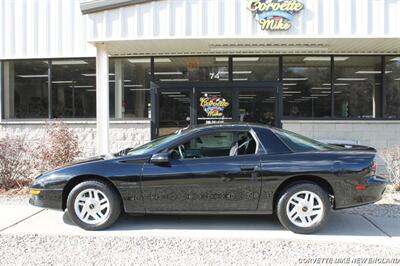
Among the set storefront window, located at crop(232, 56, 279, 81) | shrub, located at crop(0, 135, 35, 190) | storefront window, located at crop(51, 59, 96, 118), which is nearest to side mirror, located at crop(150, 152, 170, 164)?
shrub, located at crop(0, 135, 35, 190)

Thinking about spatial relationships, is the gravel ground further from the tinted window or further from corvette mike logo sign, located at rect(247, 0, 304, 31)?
corvette mike logo sign, located at rect(247, 0, 304, 31)

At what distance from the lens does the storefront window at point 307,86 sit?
11.5 meters

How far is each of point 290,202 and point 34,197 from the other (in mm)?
3506

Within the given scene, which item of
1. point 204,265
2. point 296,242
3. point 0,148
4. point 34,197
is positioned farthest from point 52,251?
point 0,148

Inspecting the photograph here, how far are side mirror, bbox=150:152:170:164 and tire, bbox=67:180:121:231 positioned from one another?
2.31 ft

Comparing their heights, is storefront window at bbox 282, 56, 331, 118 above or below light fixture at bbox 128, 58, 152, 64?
below

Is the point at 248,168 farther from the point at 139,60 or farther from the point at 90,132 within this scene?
the point at 90,132

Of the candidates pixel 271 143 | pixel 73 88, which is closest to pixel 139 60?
pixel 73 88

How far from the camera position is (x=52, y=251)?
5.23 metres

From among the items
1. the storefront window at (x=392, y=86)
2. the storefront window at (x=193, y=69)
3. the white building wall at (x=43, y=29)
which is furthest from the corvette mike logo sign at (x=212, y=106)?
the storefront window at (x=392, y=86)

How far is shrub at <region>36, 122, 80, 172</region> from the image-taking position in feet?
29.3

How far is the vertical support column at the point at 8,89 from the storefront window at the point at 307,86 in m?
7.45

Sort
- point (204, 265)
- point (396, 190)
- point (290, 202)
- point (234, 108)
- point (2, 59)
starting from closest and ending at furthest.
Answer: point (204, 265) → point (290, 202) → point (396, 190) → point (234, 108) → point (2, 59)

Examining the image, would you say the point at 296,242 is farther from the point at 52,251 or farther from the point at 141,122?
the point at 141,122
